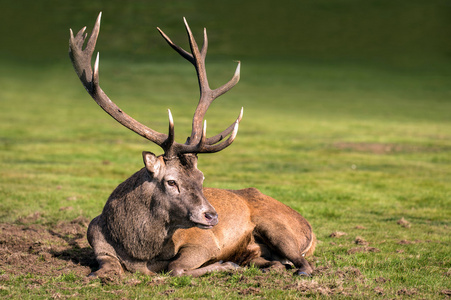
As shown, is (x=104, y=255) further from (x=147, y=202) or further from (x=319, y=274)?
(x=319, y=274)

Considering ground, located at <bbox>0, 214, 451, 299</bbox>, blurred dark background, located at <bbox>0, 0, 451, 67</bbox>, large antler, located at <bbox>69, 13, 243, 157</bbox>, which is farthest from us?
blurred dark background, located at <bbox>0, 0, 451, 67</bbox>

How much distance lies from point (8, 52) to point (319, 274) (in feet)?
255

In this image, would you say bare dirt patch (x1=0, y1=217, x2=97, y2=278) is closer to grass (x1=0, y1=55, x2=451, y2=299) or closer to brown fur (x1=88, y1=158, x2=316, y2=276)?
grass (x1=0, y1=55, x2=451, y2=299)

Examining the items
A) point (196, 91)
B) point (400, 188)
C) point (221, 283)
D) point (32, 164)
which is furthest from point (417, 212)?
point (196, 91)

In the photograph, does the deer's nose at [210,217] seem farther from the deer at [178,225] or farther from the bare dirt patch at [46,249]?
the bare dirt patch at [46,249]

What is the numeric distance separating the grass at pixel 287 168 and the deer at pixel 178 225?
40 cm

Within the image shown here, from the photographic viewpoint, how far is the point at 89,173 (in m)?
19.0

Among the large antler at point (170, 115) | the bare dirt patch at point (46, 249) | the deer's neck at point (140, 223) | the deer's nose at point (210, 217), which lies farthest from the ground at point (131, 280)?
the large antler at point (170, 115)

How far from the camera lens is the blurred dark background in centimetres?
8100

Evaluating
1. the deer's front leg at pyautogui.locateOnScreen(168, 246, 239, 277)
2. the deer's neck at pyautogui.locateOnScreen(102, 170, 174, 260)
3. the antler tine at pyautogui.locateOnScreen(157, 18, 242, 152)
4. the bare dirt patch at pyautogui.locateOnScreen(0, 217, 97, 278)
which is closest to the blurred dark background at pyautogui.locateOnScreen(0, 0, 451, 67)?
the bare dirt patch at pyautogui.locateOnScreen(0, 217, 97, 278)

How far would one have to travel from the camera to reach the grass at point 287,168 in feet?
25.1

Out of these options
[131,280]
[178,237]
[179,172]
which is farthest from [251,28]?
[131,280]

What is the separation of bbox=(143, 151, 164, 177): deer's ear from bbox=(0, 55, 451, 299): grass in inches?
53.6

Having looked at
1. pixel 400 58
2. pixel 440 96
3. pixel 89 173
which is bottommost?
pixel 89 173
